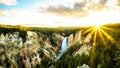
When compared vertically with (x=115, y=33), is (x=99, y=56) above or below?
below

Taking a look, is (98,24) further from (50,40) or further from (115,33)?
(50,40)

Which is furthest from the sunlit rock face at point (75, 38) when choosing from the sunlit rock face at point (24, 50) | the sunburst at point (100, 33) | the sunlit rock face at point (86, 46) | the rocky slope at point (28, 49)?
the sunlit rock face at point (24, 50)

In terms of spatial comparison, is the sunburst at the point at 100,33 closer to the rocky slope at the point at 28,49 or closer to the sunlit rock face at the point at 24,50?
the rocky slope at the point at 28,49

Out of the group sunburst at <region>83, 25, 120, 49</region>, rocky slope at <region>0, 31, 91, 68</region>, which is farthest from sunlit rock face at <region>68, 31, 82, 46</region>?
sunburst at <region>83, 25, 120, 49</region>

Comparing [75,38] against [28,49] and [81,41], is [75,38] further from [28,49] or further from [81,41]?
[28,49]

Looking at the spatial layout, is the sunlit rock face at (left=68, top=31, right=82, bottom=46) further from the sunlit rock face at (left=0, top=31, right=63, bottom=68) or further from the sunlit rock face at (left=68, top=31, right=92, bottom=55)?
the sunlit rock face at (left=0, top=31, right=63, bottom=68)

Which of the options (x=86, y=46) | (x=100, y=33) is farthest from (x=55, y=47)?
(x=100, y=33)

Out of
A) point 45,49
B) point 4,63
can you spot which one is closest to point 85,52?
point 45,49

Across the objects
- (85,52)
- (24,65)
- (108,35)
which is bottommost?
(24,65)
